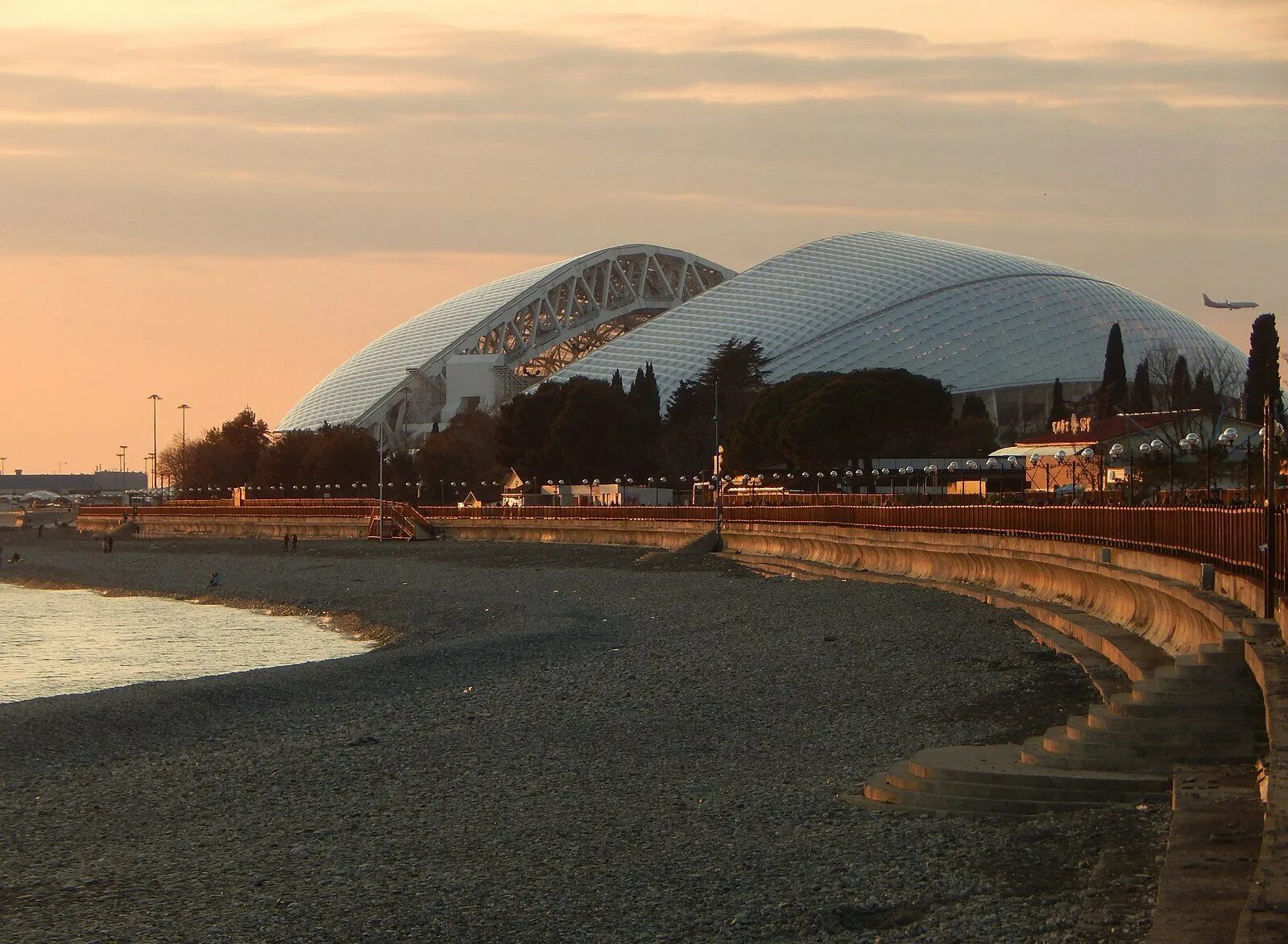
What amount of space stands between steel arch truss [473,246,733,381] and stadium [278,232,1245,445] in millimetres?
174

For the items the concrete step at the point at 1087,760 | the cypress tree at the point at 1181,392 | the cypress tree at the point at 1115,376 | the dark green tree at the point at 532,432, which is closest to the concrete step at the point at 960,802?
the concrete step at the point at 1087,760

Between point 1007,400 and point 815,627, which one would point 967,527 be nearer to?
point 815,627

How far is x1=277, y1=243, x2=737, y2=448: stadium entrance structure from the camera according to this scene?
545 ft

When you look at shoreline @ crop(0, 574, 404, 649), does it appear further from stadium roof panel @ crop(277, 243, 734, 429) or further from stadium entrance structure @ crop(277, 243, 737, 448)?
stadium roof panel @ crop(277, 243, 734, 429)

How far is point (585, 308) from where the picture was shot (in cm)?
17550

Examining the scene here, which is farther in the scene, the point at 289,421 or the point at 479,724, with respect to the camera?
the point at 289,421

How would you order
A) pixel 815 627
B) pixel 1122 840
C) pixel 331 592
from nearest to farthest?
pixel 1122 840, pixel 815 627, pixel 331 592

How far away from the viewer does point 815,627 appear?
97.6ft

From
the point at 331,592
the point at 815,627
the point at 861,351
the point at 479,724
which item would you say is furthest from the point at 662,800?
the point at 861,351

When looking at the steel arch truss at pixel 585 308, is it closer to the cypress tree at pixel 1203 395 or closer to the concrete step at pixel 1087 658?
the cypress tree at pixel 1203 395

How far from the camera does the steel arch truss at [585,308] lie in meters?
171

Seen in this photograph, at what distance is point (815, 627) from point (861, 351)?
10336 cm

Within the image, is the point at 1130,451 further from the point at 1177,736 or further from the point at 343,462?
the point at 343,462

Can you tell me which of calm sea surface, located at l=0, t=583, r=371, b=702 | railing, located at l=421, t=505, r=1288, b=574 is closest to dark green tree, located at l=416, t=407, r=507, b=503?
railing, located at l=421, t=505, r=1288, b=574
